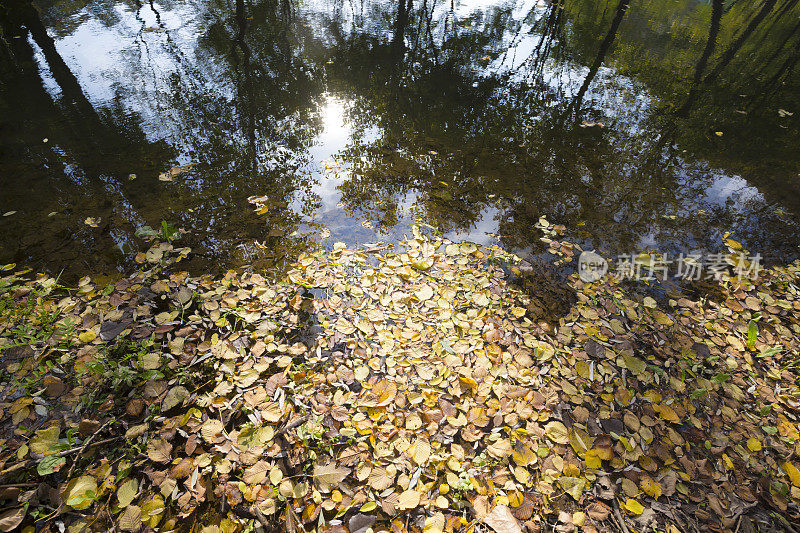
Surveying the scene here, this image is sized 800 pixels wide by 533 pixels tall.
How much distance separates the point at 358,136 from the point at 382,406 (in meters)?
4.06

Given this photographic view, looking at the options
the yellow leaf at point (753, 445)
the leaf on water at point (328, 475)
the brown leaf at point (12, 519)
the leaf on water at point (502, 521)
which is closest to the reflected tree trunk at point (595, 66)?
the yellow leaf at point (753, 445)

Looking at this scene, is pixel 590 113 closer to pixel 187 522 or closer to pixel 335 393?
pixel 335 393

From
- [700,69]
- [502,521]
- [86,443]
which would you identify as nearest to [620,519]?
[502,521]

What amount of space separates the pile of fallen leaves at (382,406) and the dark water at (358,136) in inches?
28.0

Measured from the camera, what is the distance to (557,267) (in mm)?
3375

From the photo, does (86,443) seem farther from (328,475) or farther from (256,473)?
(328,475)

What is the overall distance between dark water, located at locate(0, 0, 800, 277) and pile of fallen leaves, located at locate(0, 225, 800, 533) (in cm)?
71

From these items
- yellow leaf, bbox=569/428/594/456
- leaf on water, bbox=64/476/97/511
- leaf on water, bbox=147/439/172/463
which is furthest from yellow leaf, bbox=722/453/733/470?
leaf on water, bbox=64/476/97/511

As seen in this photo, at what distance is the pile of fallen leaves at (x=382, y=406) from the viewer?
179 cm

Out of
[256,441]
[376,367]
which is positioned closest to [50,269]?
[256,441]

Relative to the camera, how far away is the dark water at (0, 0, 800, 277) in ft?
11.9

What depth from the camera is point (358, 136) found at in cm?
498

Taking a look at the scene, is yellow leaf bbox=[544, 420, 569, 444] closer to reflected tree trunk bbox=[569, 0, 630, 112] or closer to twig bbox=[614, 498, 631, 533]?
twig bbox=[614, 498, 631, 533]

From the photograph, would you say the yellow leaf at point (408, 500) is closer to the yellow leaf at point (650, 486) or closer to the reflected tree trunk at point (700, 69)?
the yellow leaf at point (650, 486)
